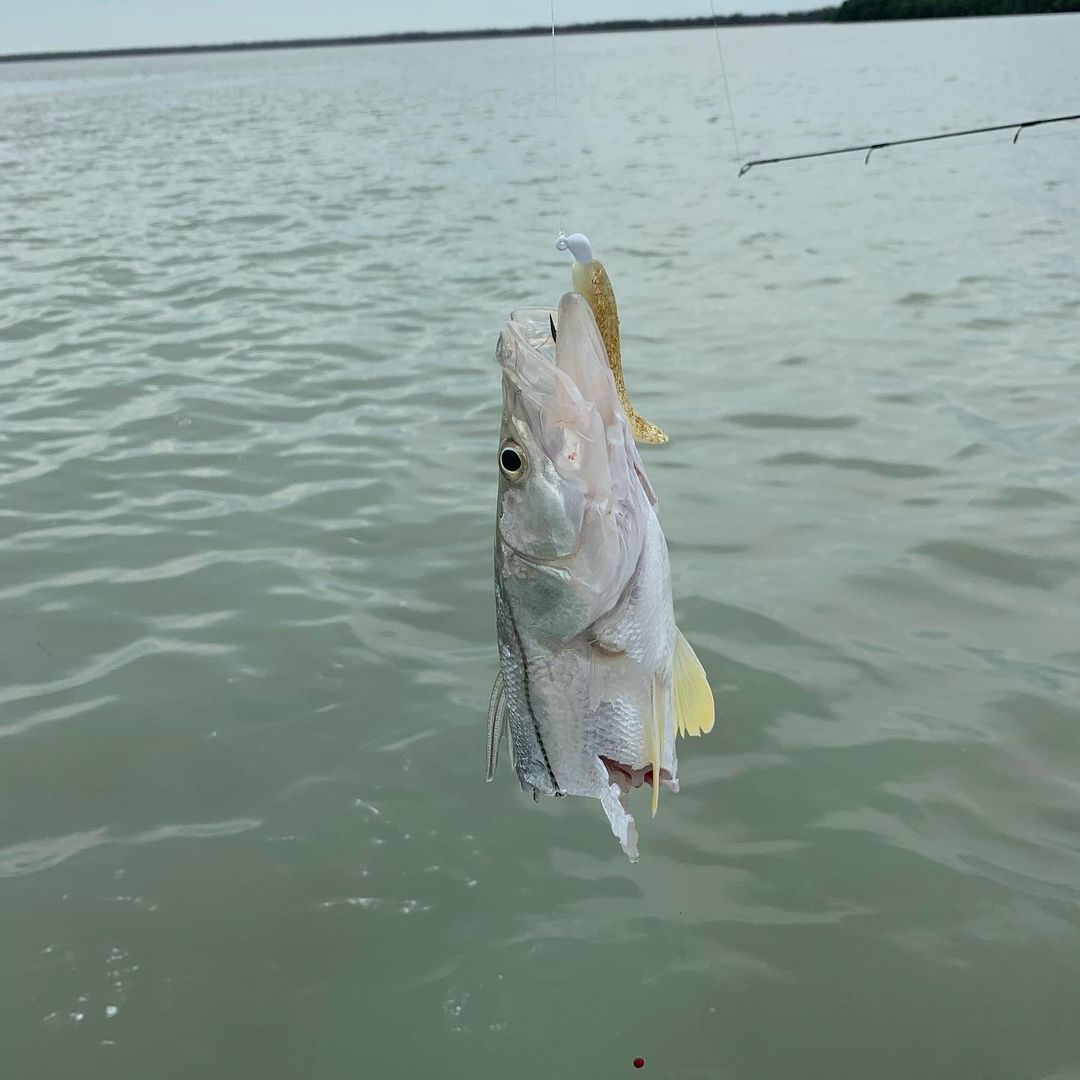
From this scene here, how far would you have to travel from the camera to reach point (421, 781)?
4.42 meters

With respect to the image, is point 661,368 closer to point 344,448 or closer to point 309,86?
point 344,448

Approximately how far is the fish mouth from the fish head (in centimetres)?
29

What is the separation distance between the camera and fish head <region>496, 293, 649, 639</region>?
6.69 ft

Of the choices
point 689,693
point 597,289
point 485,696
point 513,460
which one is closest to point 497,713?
point 689,693

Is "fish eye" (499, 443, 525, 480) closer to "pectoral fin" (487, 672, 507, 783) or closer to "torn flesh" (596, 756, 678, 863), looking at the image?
"pectoral fin" (487, 672, 507, 783)

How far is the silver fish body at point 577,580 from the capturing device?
205 cm

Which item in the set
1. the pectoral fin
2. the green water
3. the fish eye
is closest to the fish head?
the fish eye

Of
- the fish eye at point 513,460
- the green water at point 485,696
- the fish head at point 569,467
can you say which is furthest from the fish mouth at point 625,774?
the green water at point 485,696

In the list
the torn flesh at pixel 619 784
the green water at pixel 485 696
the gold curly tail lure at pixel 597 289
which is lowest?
the green water at pixel 485 696

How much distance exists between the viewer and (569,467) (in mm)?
2068

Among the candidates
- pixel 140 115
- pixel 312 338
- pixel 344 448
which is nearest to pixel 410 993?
pixel 344 448

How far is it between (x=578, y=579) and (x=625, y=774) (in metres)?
0.42

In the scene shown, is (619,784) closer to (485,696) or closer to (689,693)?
(689,693)

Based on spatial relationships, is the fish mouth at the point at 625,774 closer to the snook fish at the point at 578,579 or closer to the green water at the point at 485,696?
the snook fish at the point at 578,579
